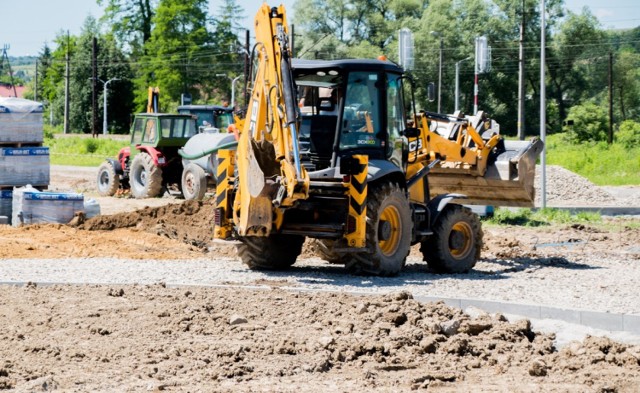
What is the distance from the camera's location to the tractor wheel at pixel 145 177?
92.6ft

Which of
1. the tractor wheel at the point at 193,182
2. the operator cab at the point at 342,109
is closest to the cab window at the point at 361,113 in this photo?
the operator cab at the point at 342,109

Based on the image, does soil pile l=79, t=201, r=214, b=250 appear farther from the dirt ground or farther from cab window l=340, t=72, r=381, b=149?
the dirt ground

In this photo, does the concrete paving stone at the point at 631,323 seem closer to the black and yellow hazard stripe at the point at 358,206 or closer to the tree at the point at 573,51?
the black and yellow hazard stripe at the point at 358,206

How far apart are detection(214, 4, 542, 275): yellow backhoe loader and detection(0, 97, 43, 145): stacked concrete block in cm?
699

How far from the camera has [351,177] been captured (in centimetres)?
1409

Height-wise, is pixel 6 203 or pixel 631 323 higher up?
pixel 6 203

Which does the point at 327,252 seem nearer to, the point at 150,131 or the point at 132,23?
the point at 150,131

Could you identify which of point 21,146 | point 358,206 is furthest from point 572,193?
point 358,206

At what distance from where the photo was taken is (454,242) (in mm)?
15602

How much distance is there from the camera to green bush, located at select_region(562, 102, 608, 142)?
218ft

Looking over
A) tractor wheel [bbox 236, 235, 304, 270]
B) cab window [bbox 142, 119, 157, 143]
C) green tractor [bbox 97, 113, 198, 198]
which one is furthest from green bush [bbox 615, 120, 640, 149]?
tractor wheel [bbox 236, 235, 304, 270]

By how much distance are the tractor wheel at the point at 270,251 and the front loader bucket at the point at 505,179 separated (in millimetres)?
4458

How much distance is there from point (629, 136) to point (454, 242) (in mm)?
48893

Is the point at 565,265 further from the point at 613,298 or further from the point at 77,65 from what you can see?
the point at 77,65
